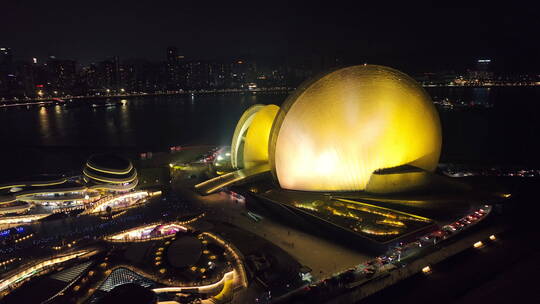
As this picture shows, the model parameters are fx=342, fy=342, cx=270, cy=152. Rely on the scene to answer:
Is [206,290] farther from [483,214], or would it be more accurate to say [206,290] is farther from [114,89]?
[114,89]

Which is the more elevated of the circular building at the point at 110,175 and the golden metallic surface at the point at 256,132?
the golden metallic surface at the point at 256,132

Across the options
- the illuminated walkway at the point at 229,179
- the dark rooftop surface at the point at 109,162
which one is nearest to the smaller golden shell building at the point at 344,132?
the illuminated walkway at the point at 229,179

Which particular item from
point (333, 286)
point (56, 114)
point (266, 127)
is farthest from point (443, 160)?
point (56, 114)

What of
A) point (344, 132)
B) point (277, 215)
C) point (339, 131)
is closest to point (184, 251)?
point (277, 215)

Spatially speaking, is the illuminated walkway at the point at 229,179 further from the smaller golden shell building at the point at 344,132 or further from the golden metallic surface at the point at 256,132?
the smaller golden shell building at the point at 344,132

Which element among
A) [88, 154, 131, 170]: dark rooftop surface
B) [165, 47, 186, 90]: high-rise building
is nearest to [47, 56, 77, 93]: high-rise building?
[165, 47, 186, 90]: high-rise building

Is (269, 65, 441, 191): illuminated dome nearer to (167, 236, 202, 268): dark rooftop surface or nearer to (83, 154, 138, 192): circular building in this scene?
(167, 236, 202, 268): dark rooftop surface
